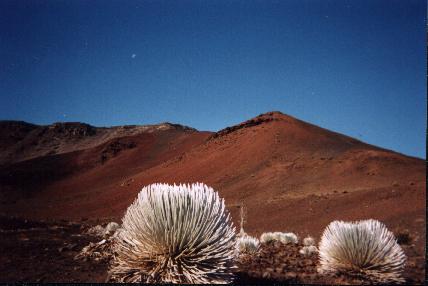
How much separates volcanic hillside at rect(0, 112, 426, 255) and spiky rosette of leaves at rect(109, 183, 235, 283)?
5.11 m

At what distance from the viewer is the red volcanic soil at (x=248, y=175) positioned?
12.1 metres

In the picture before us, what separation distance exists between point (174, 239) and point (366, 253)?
5.68ft

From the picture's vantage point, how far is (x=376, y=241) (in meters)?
3.26

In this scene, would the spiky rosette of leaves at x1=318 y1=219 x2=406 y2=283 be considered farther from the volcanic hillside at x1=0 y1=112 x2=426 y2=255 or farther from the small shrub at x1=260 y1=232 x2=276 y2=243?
the small shrub at x1=260 y1=232 x2=276 y2=243

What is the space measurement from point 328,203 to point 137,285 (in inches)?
450

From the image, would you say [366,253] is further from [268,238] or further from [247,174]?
[247,174]

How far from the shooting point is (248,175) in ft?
66.8

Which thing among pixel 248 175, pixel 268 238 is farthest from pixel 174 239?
pixel 248 175

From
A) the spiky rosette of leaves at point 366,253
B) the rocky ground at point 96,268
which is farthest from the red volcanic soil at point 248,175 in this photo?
the rocky ground at point 96,268

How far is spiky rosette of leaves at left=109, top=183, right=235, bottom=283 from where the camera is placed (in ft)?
8.51

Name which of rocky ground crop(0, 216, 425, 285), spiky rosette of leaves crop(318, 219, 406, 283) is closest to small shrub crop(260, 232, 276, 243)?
rocky ground crop(0, 216, 425, 285)

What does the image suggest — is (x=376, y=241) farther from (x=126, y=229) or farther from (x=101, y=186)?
(x=101, y=186)

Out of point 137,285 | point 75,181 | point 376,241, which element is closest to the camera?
point 137,285

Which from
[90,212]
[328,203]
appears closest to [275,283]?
[328,203]
